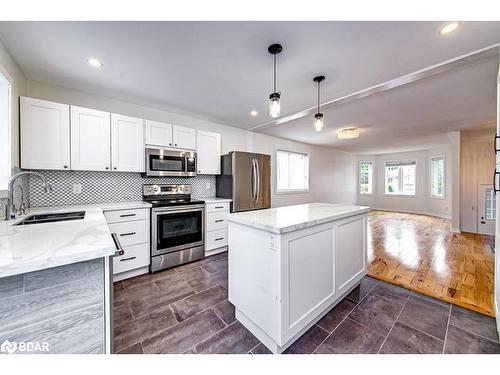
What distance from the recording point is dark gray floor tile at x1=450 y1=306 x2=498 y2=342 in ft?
5.15

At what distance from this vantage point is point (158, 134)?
294cm

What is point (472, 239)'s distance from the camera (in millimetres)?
4090

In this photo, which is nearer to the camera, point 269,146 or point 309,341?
point 309,341

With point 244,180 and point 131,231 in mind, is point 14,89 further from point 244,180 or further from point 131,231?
point 244,180

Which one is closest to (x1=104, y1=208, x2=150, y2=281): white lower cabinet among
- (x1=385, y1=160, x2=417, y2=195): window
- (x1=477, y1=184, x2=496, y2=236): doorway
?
(x1=477, y1=184, x2=496, y2=236): doorway

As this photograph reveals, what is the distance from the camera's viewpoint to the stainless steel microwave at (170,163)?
2881mm

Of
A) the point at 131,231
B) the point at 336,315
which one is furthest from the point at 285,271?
the point at 131,231

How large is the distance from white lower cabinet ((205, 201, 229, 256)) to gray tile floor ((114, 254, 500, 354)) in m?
0.96

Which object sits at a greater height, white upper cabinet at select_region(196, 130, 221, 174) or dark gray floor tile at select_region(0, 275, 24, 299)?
white upper cabinet at select_region(196, 130, 221, 174)

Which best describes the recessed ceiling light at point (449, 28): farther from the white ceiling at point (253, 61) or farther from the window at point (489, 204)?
the window at point (489, 204)

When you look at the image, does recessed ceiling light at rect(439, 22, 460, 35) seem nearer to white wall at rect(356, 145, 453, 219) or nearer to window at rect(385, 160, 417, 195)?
white wall at rect(356, 145, 453, 219)

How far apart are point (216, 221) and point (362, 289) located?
2.20m
